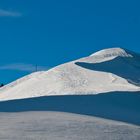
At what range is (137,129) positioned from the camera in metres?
14.2

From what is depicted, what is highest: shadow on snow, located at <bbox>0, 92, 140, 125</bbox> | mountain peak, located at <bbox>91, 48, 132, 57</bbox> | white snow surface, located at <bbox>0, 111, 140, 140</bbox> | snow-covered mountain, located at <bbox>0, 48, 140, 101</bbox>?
mountain peak, located at <bbox>91, 48, 132, 57</bbox>

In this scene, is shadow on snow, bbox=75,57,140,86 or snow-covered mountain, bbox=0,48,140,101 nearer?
snow-covered mountain, bbox=0,48,140,101

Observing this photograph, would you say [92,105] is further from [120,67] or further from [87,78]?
[120,67]

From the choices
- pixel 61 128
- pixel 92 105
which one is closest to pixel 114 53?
pixel 92 105

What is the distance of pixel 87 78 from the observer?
86.0 ft

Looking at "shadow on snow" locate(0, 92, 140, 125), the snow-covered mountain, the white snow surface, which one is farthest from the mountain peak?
the white snow surface

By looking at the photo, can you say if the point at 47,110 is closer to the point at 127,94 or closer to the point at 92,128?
the point at 92,128

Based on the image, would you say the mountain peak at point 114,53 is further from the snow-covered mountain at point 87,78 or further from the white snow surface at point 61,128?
the white snow surface at point 61,128

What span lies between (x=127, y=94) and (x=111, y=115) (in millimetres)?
4873

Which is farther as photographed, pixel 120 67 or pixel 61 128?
pixel 120 67

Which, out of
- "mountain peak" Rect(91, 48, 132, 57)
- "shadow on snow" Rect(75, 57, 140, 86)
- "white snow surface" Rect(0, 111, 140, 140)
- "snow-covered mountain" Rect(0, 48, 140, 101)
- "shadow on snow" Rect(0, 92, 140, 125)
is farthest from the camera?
"mountain peak" Rect(91, 48, 132, 57)

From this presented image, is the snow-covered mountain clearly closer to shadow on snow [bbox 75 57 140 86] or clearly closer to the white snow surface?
shadow on snow [bbox 75 57 140 86]

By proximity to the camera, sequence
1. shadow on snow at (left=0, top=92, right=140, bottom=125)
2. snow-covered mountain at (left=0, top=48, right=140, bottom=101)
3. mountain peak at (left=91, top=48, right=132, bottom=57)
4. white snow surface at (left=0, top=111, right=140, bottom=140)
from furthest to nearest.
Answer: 1. mountain peak at (left=91, top=48, right=132, bottom=57)
2. snow-covered mountain at (left=0, top=48, right=140, bottom=101)
3. shadow on snow at (left=0, top=92, right=140, bottom=125)
4. white snow surface at (left=0, top=111, right=140, bottom=140)

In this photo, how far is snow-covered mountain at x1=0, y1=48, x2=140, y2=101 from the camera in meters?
23.8
